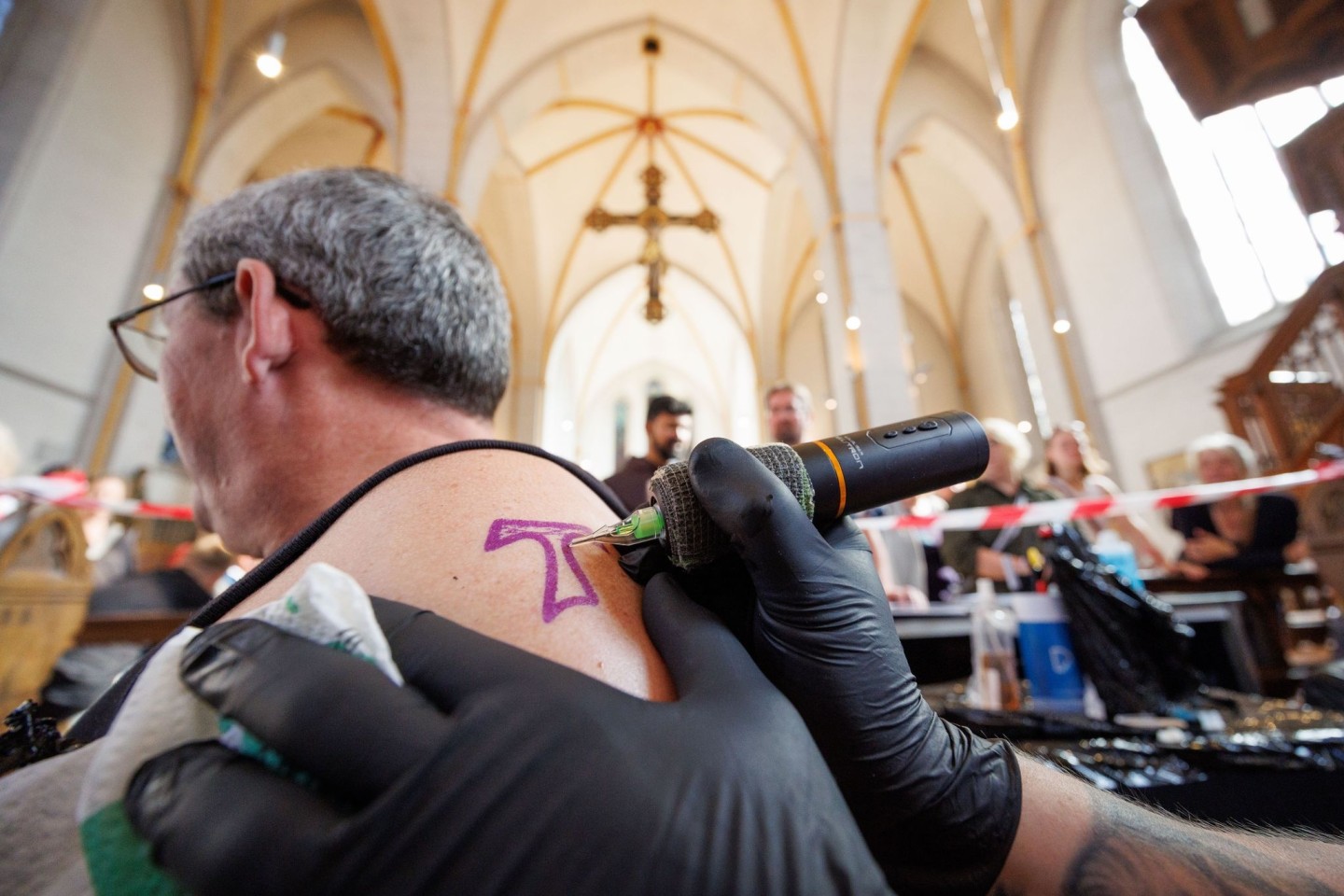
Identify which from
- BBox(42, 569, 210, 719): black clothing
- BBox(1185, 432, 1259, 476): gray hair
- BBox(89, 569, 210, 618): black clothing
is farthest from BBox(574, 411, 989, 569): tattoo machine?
BBox(1185, 432, 1259, 476): gray hair

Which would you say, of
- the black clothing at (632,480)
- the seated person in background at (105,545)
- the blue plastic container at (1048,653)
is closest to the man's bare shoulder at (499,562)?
the blue plastic container at (1048,653)

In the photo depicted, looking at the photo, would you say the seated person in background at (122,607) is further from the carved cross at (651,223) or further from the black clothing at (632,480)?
the carved cross at (651,223)

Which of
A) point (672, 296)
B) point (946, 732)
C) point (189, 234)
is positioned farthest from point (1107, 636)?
point (672, 296)

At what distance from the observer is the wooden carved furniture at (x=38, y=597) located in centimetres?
252

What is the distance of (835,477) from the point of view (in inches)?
25.4

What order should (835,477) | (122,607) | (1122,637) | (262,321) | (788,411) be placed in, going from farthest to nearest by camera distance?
(788,411) → (122,607) → (1122,637) → (262,321) → (835,477)

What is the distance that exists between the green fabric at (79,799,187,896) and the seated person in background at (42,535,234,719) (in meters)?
2.68

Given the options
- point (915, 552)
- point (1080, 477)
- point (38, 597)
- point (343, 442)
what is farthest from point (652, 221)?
point (343, 442)

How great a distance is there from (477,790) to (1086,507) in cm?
397

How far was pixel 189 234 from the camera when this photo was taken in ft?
3.33

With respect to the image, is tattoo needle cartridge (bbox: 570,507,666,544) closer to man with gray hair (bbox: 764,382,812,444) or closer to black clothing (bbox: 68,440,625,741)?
black clothing (bbox: 68,440,625,741)

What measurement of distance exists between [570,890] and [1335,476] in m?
4.86

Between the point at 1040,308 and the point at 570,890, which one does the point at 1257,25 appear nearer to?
the point at 570,890

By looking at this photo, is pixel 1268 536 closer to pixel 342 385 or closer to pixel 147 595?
pixel 342 385
